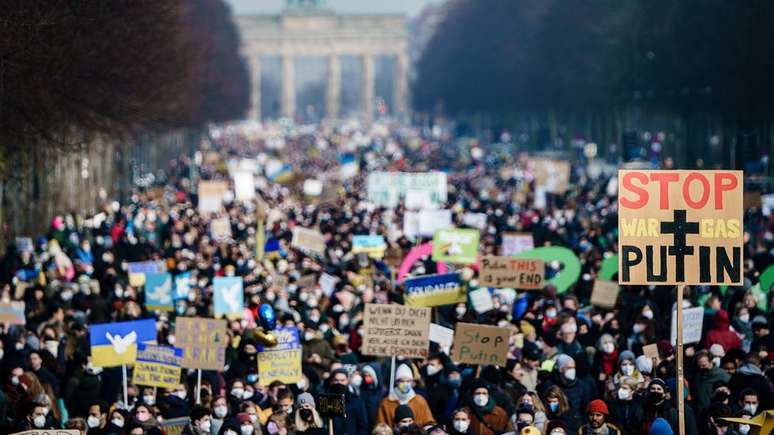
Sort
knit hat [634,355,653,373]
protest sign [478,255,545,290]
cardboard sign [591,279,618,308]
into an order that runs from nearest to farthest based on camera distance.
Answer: knit hat [634,355,653,373], protest sign [478,255,545,290], cardboard sign [591,279,618,308]

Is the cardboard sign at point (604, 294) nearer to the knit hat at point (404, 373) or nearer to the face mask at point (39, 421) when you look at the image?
the knit hat at point (404, 373)

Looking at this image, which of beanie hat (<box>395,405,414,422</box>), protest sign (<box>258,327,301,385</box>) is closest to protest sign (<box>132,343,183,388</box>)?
protest sign (<box>258,327,301,385</box>)

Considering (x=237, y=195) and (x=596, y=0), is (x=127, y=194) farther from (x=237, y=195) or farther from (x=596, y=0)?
(x=596, y=0)

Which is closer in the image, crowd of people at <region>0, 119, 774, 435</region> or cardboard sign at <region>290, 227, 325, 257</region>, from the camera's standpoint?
crowd of people at <region>0, 119, 774, 435</region>

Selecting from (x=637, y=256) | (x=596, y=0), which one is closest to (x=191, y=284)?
(x=637, y=256)

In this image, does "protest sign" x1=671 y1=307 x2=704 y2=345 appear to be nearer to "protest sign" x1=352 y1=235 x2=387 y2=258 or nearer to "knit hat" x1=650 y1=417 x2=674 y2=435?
"knit hat" x1=650 y1=417 x2=674 y2=435
